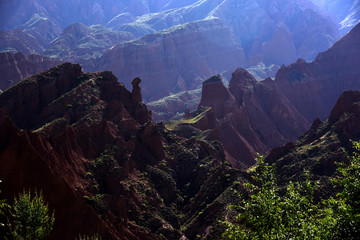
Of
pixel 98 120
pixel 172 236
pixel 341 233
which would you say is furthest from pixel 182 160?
pixel 341 233

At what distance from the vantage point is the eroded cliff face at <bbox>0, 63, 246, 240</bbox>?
195ft

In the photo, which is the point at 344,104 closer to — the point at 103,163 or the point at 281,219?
the point at 103,163

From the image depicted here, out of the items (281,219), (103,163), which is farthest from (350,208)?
(103,163)

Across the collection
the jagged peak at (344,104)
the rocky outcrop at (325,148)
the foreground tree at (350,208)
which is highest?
the jagged peak at (344,104)

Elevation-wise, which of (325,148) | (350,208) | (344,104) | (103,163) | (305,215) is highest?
(344,104)

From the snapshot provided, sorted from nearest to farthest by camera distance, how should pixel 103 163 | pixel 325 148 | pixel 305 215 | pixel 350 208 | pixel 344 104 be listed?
pixel 350 208, pixel 305 215, pixel 103 163, pixel 325 148, pixel 344 104

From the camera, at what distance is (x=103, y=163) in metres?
81.2

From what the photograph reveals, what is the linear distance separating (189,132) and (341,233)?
118422mm

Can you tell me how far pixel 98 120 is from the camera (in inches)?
3647

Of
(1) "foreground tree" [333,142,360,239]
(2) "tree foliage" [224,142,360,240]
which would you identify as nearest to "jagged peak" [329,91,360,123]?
(2) "tree foliage" [224,142,360,240]

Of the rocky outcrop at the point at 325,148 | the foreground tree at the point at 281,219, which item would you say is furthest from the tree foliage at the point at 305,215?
the rocky outcrop at the point at 325,148

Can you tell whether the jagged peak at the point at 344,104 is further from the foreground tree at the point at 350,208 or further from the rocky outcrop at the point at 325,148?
the foreground tree at the point at 350,208

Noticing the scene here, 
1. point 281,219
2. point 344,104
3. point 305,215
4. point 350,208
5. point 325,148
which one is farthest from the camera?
point 344,104

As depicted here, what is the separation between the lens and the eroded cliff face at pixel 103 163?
5944 centimetres
